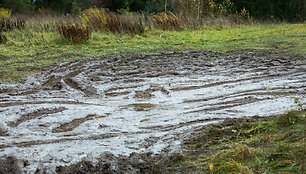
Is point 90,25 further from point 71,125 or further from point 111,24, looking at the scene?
point 71,125

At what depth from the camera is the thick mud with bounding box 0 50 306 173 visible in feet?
Result: 9.90

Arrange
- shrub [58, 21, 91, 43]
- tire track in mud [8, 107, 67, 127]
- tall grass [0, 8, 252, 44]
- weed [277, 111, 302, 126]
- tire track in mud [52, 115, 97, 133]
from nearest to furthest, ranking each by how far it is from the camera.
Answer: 1. weed [277, 111, 302, 126]
2. tire track in mud [52, 115, 97, 133]
3. tire track in mud [8, 107, 67, 127]
4. shrub [58, 21, 91, 43]
5. tall grass [0, 8, 252, 44]

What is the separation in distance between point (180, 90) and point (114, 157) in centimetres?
278

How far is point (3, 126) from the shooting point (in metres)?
3.73

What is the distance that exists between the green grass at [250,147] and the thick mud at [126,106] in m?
0.24

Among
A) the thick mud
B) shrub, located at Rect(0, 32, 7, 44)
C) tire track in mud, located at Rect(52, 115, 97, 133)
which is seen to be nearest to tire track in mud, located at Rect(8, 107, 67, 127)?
the thick mud

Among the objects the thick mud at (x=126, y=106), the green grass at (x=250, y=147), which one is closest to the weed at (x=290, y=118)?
the green grass at (x=250, y=147)

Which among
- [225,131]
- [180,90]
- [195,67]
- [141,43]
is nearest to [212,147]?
[225,131]

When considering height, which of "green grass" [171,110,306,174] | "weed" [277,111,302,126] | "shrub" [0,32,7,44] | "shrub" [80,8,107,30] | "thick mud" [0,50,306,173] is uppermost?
"shrub" [80,8,107,30]

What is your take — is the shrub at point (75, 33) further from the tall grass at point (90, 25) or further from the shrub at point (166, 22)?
the shrub at point (166, 22)

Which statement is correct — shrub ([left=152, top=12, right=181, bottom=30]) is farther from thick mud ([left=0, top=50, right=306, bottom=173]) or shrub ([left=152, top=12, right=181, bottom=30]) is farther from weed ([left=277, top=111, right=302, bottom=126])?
weed ([left=277, top=111, right=302, bottom=126])

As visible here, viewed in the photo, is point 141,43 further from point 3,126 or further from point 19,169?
point 19,169

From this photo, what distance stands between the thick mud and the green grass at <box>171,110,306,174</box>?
244 millimetres

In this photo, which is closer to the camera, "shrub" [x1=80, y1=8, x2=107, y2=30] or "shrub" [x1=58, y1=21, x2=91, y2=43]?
"shrub" [x1=58, y1=21, x2=91, y2=43]
